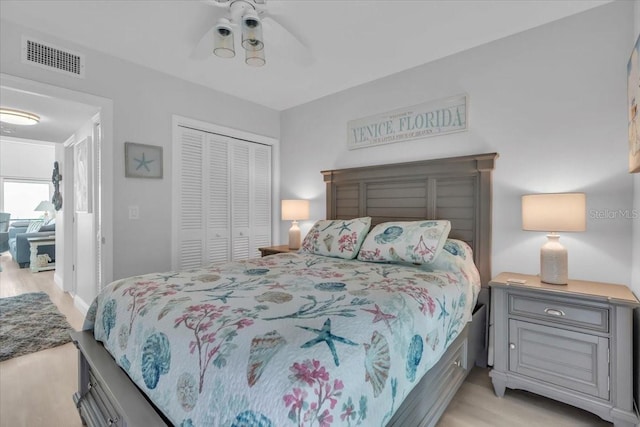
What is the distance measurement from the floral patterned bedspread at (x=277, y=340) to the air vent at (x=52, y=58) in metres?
1.91

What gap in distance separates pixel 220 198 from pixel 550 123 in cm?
314

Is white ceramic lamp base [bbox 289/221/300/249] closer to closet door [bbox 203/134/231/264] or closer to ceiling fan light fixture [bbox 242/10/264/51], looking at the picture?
closet door [bbox 203/134/231/264]

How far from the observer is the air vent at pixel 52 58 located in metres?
2.18

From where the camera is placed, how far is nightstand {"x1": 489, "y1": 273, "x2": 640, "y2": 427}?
153 cm

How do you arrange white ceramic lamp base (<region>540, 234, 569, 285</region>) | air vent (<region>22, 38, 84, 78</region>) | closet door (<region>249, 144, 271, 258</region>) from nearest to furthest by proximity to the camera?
1. white ceramic lamp base (<region>540, 234, 569, 285</region>)
2. air vent (<region>22, 38, 84, 78</region>)
3. closet door (<region>249, 144, 271, 258</region>)

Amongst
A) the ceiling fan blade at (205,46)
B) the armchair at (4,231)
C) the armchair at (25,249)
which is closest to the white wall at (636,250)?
the ceiling fan blade at (205,46)

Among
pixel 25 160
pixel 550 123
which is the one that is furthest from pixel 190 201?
pixel 25 160

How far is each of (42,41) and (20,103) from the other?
608 millimetres

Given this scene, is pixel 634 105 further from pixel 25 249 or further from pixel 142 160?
pixel 25 249

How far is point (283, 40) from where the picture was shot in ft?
6.71

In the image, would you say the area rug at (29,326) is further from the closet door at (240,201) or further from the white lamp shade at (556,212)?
the white lamp shade at (556,212)

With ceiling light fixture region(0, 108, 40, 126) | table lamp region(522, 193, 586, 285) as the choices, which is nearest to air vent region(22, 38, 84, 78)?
ceiling light fixture region(0, 108, 40, 126)

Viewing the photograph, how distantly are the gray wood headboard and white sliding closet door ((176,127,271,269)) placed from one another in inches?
41.1

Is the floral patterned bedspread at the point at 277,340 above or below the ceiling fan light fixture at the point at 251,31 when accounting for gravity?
below
